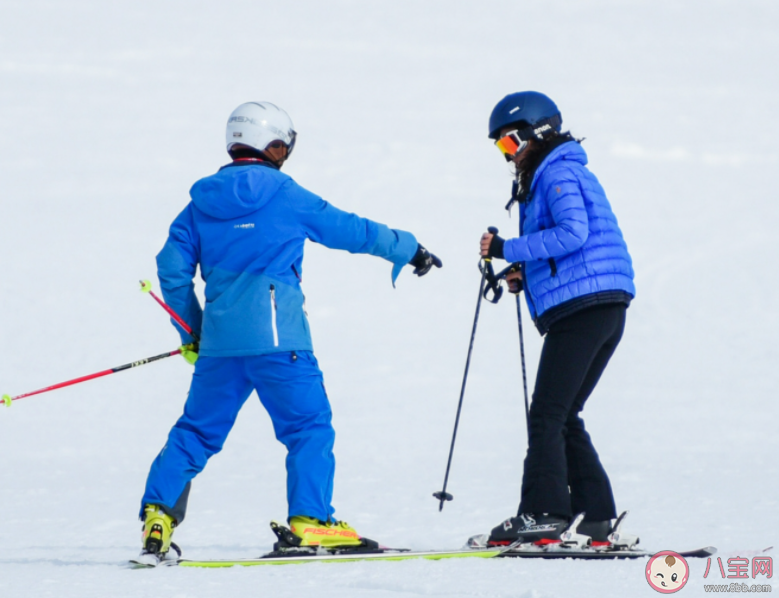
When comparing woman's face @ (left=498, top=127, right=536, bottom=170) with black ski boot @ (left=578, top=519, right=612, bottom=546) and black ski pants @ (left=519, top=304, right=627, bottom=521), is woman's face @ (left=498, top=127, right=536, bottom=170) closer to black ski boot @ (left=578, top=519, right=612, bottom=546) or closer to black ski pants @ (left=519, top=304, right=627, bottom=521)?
black ski pants @ (left=519, top=304, right=627, bottom=521)

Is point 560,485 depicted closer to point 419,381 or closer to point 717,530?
point 717,530

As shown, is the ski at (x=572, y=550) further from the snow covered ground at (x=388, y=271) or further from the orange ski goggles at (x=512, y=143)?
the orange ski goggles at (x=512, y=143)

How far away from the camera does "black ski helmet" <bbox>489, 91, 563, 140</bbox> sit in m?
4.34

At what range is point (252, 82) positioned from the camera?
1803 cm

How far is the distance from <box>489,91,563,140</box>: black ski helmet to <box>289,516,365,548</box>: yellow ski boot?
179cm

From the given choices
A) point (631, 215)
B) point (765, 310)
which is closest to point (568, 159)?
point (765, 310)

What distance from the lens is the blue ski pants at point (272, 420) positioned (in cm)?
416

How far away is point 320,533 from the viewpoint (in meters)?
4.16

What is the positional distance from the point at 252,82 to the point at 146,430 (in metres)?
9.94

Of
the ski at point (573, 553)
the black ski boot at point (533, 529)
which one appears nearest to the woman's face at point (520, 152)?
the black ski boot at point (533, 529)

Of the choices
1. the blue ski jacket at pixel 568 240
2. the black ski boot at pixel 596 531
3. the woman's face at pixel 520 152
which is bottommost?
the black ski boot at pixel 596 531

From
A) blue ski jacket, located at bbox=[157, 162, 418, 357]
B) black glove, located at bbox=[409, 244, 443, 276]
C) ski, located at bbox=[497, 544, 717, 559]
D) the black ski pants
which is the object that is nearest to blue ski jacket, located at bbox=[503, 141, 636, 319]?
the black ski pants

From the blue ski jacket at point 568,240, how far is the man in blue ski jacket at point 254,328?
2.24 feet

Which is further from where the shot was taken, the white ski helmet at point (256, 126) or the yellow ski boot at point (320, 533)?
the white ski helmet at point (256, 126)
